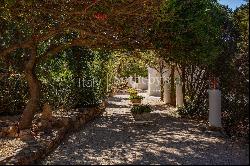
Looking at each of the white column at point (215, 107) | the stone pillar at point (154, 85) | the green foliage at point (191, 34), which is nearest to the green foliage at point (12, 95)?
the green foliage at point (191, 34)

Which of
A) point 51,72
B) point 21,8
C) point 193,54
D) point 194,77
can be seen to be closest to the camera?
point 21,8

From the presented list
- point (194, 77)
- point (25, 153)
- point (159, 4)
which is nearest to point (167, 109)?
point (194, 77)

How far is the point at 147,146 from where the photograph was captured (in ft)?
41.1

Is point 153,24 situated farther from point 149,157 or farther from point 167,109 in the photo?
point 167,109

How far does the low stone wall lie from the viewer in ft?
34.8

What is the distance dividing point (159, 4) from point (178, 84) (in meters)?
10.1

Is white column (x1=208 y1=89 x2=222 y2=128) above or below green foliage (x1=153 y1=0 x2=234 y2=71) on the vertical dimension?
below

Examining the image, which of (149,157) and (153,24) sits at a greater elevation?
(153,24)

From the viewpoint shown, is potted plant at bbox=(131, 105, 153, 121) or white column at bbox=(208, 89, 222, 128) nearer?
white column at bbox=(208, 89, 222, 128)

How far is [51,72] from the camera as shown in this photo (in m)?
21.8

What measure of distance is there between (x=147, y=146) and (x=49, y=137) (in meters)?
3.12

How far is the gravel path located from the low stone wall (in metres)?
0.27

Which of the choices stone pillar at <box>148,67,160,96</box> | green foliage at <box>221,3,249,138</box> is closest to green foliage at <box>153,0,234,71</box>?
green foliage at <box>221,3,249,138</box>

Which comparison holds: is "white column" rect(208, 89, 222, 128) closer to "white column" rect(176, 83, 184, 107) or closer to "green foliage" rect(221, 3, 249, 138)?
"green foliage" rect(221, 3, 249, 138)
